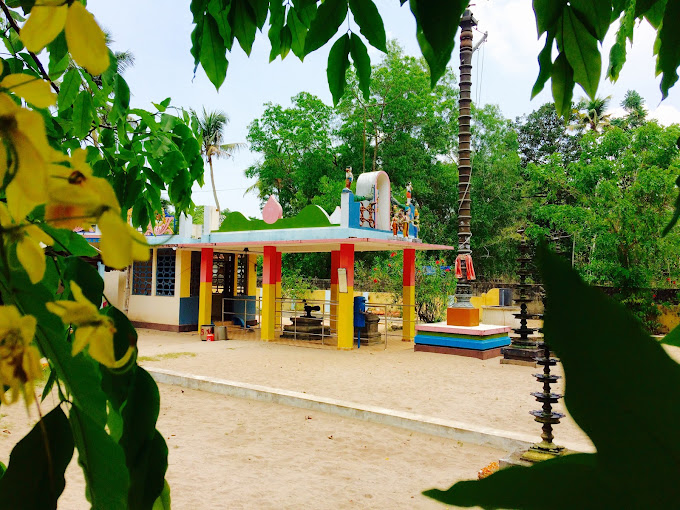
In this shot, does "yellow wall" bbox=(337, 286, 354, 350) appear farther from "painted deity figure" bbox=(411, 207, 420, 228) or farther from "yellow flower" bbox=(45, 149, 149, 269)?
"yellow flower" bbox=(45, 149, 149, 269)

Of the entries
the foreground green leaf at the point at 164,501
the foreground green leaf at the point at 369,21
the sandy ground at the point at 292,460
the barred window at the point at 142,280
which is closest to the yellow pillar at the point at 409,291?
the sandy ground at the point at 292,460

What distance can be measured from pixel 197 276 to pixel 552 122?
21113 millimetres

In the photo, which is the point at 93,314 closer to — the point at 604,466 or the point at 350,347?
the point at 604,466

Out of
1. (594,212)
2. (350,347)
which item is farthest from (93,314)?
(594,212)

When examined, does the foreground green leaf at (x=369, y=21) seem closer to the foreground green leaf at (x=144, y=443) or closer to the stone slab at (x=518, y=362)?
Result: the foreground green leaf at (x=144, y=443)

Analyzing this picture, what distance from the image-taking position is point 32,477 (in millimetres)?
445

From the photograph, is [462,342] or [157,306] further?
[157,306]

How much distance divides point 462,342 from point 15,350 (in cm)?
1098

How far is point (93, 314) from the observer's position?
282 millimetres

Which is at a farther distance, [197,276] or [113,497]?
[197,276]

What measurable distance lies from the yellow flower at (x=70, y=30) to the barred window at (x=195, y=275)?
1447 cm

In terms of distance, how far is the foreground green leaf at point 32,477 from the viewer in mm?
427

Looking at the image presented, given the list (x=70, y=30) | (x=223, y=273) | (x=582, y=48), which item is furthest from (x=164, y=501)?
(x=223, y=273)

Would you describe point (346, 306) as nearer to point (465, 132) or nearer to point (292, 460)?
point (465, 132)
